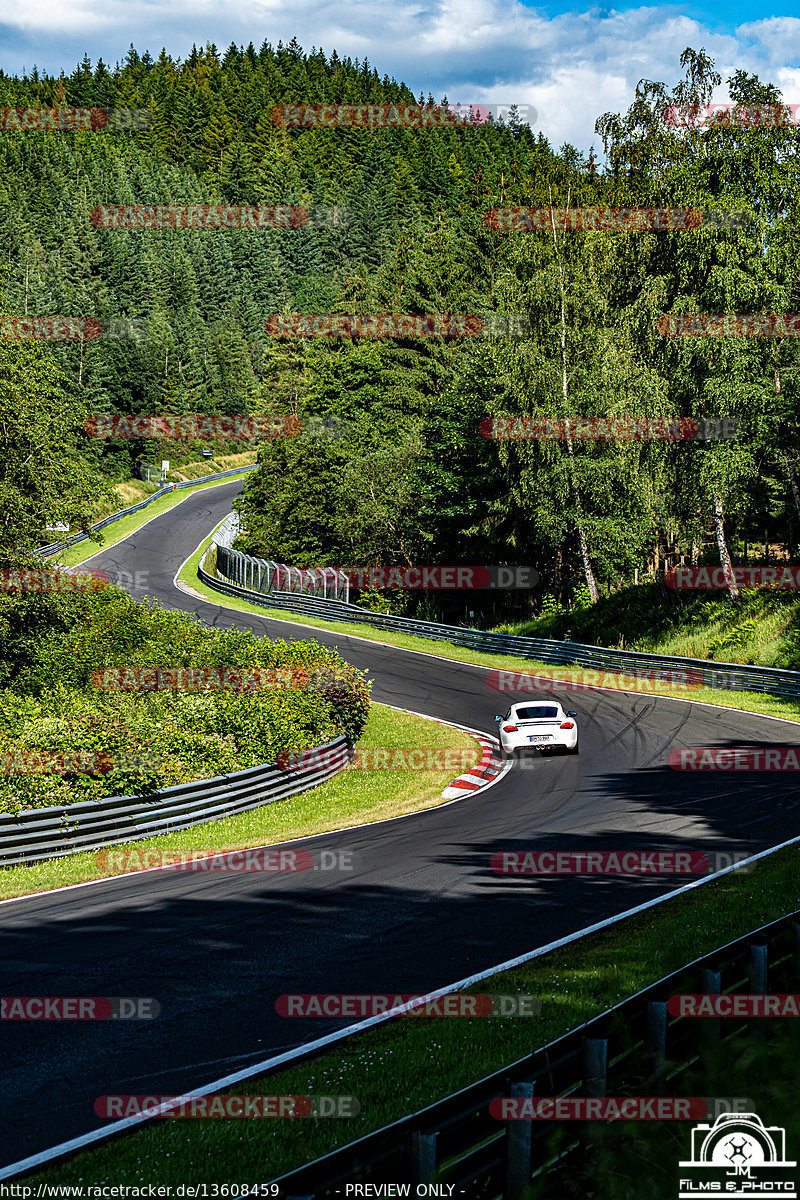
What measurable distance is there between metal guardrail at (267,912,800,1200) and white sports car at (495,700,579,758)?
49.4 feet

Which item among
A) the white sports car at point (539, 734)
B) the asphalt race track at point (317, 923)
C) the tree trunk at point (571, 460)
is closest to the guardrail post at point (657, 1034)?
the asphalt race track at point (317, 923)

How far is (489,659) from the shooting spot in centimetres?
3841

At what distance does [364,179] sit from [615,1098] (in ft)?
537

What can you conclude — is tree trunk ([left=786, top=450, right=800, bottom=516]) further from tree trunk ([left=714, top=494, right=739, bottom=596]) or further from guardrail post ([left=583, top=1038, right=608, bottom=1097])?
guardrail post ([left=583, top=1038, right=608, bottom=1097])

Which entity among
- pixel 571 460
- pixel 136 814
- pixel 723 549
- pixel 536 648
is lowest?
pixel 136 814

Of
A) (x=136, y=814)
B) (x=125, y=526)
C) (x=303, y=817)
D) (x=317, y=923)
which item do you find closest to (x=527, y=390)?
(x=303, y=817)

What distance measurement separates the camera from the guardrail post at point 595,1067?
17.1 feet

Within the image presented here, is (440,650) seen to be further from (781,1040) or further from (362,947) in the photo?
(781,1040)

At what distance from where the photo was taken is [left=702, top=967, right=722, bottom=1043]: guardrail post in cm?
623

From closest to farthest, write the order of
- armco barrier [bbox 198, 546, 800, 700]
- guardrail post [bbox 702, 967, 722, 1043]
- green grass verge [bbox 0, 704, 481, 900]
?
guardrail post [bbox 702, 967, 722, 1043], green grass verge [bbox 0, 704, 481, 900], armco barrier [bbox 198, 546, 800, 700]

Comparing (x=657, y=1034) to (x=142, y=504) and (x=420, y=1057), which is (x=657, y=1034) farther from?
(x=142, y=504)

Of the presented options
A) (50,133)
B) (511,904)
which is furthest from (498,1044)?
(50,133)

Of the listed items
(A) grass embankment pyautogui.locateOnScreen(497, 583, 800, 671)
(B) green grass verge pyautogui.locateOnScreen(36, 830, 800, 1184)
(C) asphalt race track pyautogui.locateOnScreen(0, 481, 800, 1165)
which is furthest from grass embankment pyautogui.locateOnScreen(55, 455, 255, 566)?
(B) green grass verge pyautogui.locateOnScreen(36, 830, 800, 1184)

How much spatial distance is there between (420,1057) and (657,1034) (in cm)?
196
